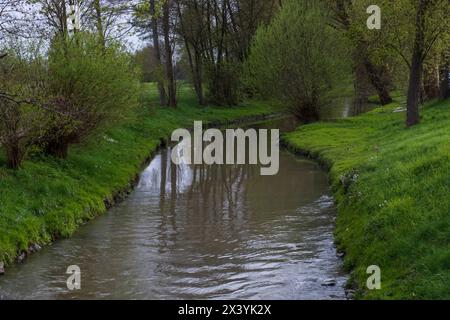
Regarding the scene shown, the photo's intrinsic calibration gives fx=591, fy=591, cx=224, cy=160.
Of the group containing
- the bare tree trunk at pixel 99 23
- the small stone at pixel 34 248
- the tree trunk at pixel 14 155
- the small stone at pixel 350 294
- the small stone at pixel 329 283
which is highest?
the bare tree trunk at pixel 99 23

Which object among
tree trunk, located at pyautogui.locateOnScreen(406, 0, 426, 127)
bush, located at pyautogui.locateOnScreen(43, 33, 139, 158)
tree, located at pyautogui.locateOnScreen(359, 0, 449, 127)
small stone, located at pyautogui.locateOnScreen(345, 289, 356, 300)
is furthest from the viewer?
tree trunk, located at pyautogui.locateOnScreen(406, 0, 426, 127)

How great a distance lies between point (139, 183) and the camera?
2303 centimetres

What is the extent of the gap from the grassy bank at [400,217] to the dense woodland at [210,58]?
6.36 meters

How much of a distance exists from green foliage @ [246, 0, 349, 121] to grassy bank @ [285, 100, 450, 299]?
14685 mm

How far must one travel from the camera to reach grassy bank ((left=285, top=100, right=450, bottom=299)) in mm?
8906

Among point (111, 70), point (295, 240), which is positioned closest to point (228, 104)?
point (111, 70)

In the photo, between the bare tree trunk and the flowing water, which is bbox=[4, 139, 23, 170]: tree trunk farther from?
the bare tree trunk

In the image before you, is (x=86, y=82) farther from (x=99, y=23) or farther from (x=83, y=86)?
(x=99, y=23)

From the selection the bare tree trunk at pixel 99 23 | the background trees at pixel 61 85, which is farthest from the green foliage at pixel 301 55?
the background trees at pixel 61 85

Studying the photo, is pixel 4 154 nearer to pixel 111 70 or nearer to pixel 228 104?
pixel 111 70

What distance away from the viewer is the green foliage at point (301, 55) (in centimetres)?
3556

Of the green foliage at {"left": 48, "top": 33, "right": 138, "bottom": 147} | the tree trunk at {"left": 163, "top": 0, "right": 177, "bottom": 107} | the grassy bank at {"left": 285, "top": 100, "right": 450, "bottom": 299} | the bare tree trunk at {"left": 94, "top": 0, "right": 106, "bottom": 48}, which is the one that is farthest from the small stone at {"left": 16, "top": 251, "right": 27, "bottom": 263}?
the tree trunk at {"left": 163, "top": 0, "right": 177, "bottom": 107}

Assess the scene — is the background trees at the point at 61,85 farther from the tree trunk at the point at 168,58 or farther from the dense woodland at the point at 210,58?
the tree trunk at the point at 168,58

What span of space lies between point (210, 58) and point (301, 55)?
22106 mm
